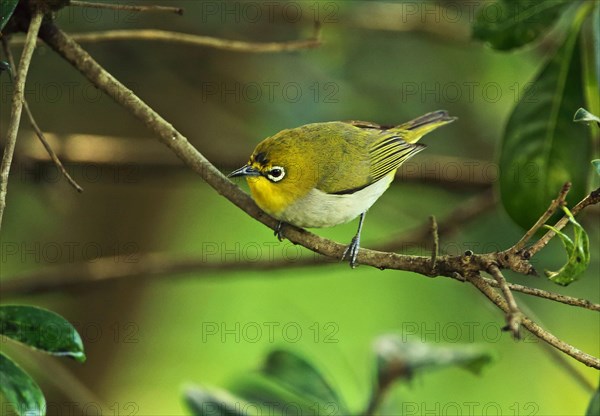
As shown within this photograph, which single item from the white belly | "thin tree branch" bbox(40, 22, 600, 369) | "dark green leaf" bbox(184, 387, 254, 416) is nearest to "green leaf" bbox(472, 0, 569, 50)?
the white belly

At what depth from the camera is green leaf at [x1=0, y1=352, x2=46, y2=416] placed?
172 centimetres

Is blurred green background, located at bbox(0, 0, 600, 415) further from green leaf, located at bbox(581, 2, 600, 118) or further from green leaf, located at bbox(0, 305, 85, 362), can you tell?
green leaf, located at bbox(0, 305, 85, 362)

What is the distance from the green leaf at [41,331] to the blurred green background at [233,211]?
1.85 meters

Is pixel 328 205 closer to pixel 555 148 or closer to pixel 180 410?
pixel 555 148

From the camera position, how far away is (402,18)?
432 cm

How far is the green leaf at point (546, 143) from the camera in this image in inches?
99.0

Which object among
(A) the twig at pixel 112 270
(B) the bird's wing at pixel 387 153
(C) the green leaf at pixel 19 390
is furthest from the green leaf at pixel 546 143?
(C) the green leaf at pixel 19 390

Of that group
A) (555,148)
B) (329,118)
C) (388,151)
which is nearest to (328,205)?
(388,151)

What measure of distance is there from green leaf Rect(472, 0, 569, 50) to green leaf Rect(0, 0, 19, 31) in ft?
4.87

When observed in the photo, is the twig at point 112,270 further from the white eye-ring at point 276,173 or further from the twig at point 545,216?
the twig at point 545,216

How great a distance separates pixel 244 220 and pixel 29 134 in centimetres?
201

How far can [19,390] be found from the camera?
5.73 feet

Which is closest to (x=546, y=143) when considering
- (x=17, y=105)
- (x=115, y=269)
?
(x=17, y=105)

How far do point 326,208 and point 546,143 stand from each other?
0.75 metres
